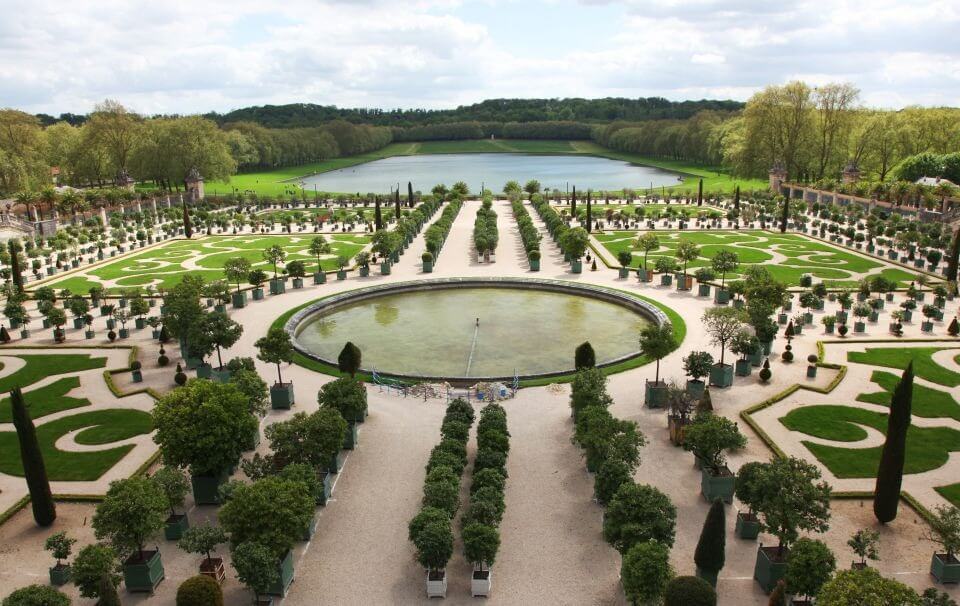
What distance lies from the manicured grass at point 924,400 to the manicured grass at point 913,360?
159 centimetres

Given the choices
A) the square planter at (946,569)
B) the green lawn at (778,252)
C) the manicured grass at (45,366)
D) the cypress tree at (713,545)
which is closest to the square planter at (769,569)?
the cypress tree at (713,545)

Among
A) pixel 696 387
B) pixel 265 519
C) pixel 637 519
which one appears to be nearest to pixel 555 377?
pixel 696 387

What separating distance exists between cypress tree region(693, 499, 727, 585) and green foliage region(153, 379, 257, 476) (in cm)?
1385

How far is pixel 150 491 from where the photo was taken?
59.1 feet

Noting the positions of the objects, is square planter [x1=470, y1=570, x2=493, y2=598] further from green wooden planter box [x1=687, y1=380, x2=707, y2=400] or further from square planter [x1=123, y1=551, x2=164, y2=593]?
green wooden planter box [x1=687, y1=380, x2=707, y2=400]

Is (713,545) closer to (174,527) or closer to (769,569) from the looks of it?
(769,569)

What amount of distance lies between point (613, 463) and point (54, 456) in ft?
66.3

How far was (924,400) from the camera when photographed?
28.2m

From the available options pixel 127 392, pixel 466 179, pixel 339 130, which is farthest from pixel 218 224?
pixel 339 130

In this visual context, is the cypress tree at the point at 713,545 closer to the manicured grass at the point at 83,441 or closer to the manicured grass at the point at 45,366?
the manicured grass at the point at 83,441

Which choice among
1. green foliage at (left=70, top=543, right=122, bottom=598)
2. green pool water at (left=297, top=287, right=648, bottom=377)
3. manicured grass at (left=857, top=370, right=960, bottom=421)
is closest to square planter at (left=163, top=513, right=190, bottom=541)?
green foliage at (left=70, top=543, right=122, bottom=598)

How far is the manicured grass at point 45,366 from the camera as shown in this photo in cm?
3228

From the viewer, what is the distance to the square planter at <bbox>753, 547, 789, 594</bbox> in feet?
55.5

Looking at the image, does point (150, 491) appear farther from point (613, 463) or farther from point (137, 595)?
point (613, 463)
